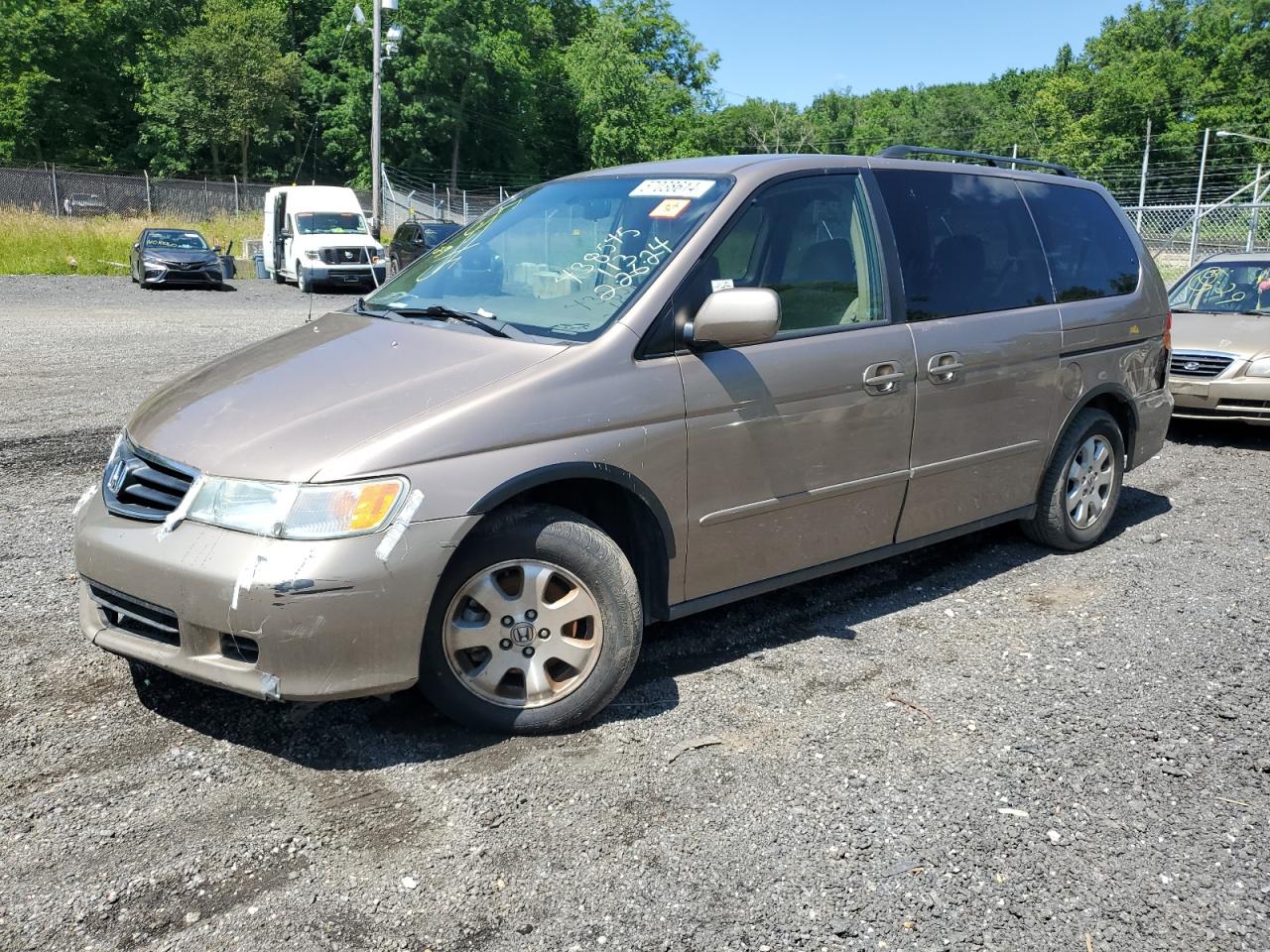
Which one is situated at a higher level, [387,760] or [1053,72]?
[1053,72]

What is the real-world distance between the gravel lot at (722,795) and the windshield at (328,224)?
23254 millimetres

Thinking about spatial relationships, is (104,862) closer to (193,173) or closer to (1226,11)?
(193,173)

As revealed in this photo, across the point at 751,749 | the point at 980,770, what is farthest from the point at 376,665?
the point at 980,770

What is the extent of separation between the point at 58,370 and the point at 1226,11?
9574 cm

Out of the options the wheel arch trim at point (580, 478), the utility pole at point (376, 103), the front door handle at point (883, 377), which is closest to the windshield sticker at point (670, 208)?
the front door handle at point (883, 377)

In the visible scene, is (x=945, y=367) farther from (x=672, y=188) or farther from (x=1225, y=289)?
(x=1225, y=289)

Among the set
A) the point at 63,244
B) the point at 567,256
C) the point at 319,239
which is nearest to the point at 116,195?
the point at 63,244

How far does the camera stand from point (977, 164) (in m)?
5.34

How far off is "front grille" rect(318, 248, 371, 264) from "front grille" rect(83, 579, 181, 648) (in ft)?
76.7

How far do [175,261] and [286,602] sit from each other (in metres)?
23.9

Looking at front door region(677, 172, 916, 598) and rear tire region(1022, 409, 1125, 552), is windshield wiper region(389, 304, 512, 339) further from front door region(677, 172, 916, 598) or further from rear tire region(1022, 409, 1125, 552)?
rear tire region(1022, 409, 1125, 552)

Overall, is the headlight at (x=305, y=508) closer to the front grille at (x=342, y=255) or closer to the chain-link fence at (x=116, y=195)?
the front grille at (x=342, y=255)

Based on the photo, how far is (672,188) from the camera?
4195 mm

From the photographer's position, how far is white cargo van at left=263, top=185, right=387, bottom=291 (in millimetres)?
25625
